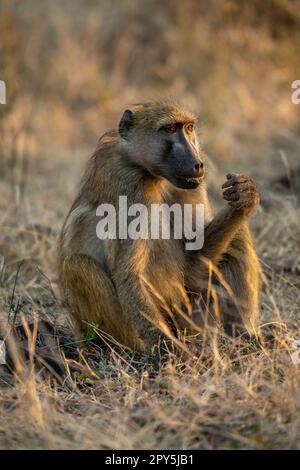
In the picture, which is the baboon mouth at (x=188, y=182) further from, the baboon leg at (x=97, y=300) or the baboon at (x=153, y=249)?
the baboon leg at (x=97, y=300)

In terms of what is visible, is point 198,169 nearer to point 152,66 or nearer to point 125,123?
point 125,123

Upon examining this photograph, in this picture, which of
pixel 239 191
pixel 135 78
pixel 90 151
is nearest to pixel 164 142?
pixel 239 191

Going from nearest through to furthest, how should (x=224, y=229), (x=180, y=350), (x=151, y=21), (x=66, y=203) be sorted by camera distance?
(x=180, y=350), (x=224, y=229), (x=66, y=203), (x=151, y=21)

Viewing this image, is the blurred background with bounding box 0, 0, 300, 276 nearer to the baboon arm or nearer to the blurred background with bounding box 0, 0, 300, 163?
the blurred background with bounding box 0, 0, 300, 163

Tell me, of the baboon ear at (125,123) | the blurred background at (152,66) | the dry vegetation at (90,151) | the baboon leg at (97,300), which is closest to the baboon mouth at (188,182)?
the baboon ear at (125,123)

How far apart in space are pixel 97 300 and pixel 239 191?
904 millimetres

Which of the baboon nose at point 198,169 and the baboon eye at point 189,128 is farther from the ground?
the baboon eye at point 189,128

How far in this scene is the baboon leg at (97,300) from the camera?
12.8 ft

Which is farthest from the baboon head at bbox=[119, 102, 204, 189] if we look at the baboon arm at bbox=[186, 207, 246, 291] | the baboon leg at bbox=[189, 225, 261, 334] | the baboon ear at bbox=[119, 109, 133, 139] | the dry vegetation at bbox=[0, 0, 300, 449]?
the dry vegetation at bbox=[0, 0, 300, 449]

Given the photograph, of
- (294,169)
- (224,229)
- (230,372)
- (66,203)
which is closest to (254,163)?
(294,169)

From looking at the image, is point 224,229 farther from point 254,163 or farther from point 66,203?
point 254,163

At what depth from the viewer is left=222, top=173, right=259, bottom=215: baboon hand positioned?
3.88 m

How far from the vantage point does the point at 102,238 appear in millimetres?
4051

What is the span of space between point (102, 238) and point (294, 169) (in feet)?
10.5
